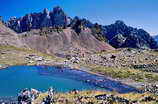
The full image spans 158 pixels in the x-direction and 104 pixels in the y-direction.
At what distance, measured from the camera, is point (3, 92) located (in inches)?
3287

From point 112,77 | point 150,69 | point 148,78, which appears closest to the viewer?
point 148,78

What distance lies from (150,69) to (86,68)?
32.2 metres

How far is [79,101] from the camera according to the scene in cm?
5619

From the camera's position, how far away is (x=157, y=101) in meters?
49.6

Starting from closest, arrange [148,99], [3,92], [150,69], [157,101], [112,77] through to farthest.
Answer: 1. [157,101]
2. [148,99]
3. [3,92]
4. [112,77]
5. [150,69]

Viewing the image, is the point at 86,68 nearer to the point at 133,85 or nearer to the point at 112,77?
the point at 112,77

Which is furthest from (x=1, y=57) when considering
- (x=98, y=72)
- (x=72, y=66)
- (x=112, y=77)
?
(x=112, y=77)

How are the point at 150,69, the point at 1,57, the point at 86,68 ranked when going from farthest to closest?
1. the point at 1,57
2. the point at 86,68
3. the point at 150,69

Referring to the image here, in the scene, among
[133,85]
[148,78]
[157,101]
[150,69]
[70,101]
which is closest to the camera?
[157,101]

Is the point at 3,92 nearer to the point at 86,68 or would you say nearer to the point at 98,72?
the point at 98,72

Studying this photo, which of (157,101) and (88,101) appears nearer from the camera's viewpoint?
(157,101)

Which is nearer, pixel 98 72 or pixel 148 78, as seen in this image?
pixel 148 78

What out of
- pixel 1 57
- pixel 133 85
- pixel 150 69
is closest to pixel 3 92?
pixel 133 85

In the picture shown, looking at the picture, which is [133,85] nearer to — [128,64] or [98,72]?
[98,72]
